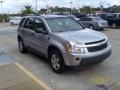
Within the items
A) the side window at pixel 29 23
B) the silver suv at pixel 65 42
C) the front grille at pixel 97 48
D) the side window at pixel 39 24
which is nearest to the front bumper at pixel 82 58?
the silver suv at pixel 65 42

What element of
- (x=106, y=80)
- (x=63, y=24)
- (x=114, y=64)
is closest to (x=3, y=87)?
(x=106, y=80)

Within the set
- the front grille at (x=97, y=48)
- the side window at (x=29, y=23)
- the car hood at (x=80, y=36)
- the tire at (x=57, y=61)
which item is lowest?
the tire at (x=57, y=61)

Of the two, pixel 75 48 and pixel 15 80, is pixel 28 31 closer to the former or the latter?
pixel 15 80

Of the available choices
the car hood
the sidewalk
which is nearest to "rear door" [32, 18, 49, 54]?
the car hood

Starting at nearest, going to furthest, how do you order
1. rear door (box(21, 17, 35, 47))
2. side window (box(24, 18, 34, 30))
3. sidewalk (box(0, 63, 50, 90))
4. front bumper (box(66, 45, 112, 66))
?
sidewalk (box(0, 63, 50, 90)) < front bumper (box(66, 45, 112, 66)) < rear door (box(21, 17, 35, 47)) < side window (box(24, 18, 34, 30))

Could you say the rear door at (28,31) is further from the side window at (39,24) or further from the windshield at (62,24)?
the windshield at (62,24)

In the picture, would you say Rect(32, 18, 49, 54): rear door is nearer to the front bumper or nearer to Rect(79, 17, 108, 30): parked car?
the front bumper

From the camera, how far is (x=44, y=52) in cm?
751

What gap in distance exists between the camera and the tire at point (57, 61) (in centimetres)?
650

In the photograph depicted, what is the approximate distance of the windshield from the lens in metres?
7.43

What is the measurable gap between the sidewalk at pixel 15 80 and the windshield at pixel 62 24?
180cm

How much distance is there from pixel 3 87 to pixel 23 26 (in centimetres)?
455

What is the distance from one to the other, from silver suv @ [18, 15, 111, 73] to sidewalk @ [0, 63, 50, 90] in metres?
1.01

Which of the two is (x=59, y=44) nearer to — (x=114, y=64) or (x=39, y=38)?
(x=39, y=38)
